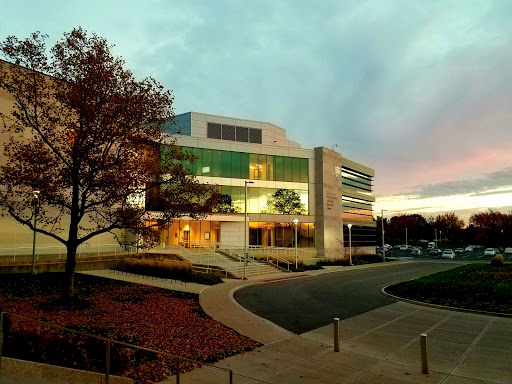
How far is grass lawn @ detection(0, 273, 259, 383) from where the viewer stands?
736 centimetres

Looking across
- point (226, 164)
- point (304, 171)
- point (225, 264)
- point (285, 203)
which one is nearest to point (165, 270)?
point (225, 264)

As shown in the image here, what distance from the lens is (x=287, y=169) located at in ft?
159

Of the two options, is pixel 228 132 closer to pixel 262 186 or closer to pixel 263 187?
pixel 262 186

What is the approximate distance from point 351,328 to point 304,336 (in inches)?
85.5

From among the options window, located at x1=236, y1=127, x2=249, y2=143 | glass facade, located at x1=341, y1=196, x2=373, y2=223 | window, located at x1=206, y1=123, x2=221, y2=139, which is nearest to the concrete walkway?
window, located at x1=206, y1=123, x2=221, y2=139

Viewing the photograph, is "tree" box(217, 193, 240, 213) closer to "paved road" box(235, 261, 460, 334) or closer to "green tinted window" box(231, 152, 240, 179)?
"green tinted window" box(231, 152, 240, 179)

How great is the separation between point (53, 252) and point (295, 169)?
30.6 meters

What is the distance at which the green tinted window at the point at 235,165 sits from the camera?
44844mm

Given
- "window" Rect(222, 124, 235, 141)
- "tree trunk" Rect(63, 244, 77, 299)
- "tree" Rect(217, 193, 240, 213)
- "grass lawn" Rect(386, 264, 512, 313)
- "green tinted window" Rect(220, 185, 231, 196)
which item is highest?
"window" Rect(222, 124, 235, 141)

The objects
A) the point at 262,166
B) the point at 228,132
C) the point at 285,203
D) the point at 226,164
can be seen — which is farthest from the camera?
the point at 228,132

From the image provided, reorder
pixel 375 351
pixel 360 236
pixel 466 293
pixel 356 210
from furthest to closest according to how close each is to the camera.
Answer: pixel 360 236
pixel 356 210
pixel 466 293
pixel 375 351

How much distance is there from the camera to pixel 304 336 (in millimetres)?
11859

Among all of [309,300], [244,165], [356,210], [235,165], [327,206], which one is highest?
[244,165]

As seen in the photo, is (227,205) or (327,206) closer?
(227,205)
